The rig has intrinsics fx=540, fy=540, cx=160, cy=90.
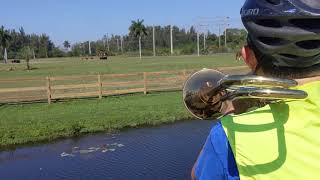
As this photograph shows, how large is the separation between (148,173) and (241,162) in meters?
7.98

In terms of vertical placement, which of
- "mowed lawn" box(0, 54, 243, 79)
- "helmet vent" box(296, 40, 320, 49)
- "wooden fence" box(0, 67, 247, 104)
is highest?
"helmet vent" box(296, 40, 320, 49)

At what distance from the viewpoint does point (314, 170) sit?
1.28 meters

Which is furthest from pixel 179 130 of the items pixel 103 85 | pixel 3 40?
pixel 3 40

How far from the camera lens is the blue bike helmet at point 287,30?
4.17 ft

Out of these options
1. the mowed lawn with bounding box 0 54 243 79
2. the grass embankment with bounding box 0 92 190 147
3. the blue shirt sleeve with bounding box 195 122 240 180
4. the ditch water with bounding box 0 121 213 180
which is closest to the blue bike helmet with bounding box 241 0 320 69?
the blue shirt sleeve with bounding box 195 122 240 180

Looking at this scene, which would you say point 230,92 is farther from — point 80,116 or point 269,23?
point 80,116

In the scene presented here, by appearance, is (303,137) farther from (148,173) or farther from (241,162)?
(148,173)

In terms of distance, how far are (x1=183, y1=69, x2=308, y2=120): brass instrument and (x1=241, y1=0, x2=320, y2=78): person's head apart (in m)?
0.10

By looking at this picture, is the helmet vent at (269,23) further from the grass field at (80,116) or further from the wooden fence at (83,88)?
the wooden fence at (83,88)

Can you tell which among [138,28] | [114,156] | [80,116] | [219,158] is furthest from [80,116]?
[138,28]

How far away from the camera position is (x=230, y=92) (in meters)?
1.32

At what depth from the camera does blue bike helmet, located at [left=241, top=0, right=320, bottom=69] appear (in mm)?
1271

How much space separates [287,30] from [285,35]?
0.04 feet

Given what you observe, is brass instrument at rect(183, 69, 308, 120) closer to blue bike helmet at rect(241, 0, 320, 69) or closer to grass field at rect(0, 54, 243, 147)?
blue bike helmet at rect(241, 0, 320, 69)
